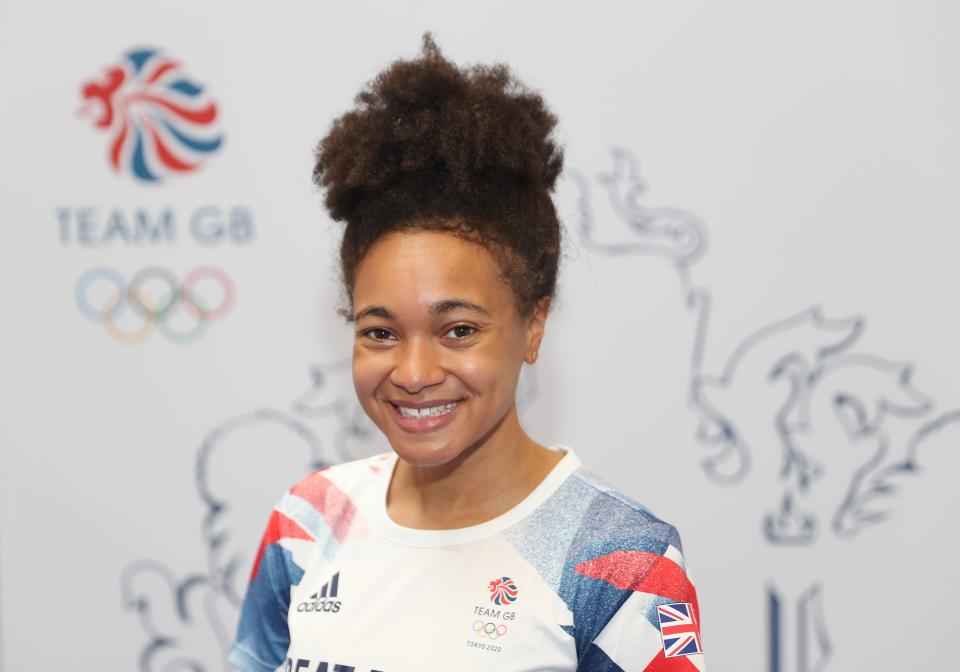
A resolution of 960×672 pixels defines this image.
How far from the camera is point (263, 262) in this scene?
1.63 m

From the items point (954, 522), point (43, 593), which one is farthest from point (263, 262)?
point (954, 522)

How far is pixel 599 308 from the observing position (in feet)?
5.24

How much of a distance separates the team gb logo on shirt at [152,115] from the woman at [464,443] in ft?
2.14

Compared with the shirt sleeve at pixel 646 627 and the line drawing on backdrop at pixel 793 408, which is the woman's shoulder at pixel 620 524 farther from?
the line drawing on backdrop at pixel 793 408

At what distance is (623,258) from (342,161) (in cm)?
71

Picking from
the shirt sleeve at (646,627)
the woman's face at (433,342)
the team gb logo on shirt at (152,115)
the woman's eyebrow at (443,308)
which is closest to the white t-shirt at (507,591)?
the shirt sleeve at (646,627)

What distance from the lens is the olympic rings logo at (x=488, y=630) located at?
902mm

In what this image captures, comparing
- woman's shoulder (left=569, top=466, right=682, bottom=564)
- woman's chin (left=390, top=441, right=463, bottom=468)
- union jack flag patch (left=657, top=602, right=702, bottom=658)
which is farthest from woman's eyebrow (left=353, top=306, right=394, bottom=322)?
union jack flag patch (left=657, top=602, right=702, bottom=658)

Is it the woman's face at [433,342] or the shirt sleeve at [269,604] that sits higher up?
the woman's face at [433,342]

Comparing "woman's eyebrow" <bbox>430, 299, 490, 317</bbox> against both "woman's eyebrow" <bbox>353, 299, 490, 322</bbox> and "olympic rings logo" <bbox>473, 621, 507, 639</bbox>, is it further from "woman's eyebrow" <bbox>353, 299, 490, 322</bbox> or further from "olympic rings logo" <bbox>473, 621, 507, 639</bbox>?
"olympic rings logo" <bbox>473, 621, 507, 639</bbox>

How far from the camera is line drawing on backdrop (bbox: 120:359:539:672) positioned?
166cm

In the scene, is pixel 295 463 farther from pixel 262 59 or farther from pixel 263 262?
pixel 262 59

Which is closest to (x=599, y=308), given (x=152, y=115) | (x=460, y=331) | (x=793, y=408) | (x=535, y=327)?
Result: (x=793, y=408)

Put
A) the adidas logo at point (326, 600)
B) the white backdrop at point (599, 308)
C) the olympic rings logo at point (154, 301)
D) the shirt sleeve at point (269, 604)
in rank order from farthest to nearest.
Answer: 1. the olympic rings logo at point (154, 301)
2. the white backdrop at point (599, 308)
3. the shirt sleeve at point (269, 604)
4. the adidas logo at point (326, 600)
